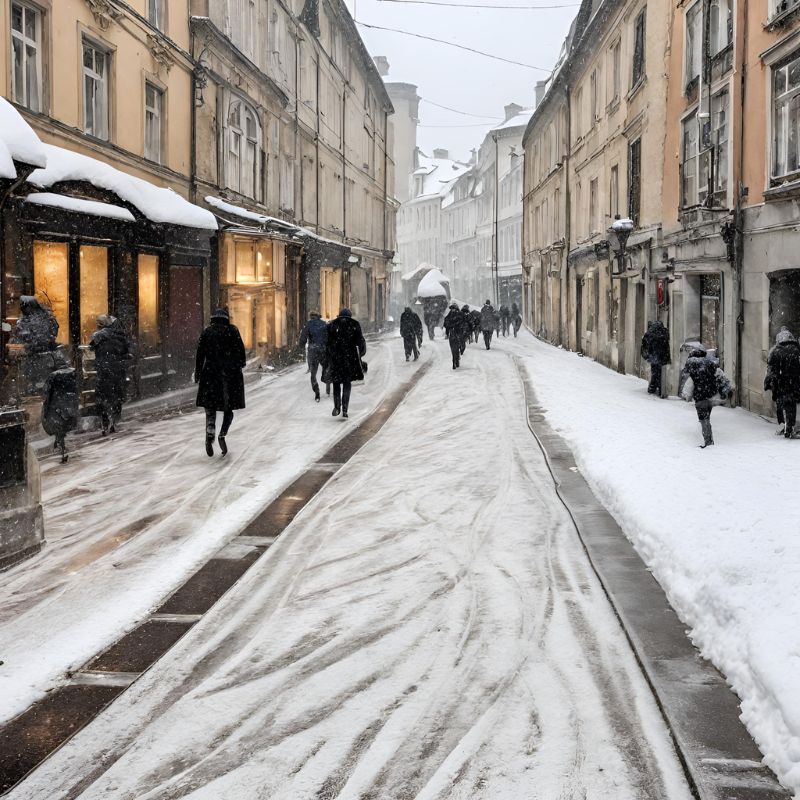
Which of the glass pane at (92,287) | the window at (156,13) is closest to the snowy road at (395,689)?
the glass pane at (92,287)

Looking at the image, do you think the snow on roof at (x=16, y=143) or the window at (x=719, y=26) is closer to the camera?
the snow on roof at (x=16, y=143)

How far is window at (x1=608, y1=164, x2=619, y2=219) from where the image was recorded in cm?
2462

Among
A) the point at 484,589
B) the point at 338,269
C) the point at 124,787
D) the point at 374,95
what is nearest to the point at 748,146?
the point at 484,589

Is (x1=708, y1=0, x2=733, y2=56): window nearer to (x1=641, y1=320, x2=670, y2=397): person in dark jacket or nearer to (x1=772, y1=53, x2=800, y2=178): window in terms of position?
(x1=772, y1=53, x2=800, y2=178): window

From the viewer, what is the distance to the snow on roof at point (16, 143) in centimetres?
729

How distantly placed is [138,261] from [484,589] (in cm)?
1280

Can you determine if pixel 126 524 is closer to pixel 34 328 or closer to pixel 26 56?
pixel 34 328

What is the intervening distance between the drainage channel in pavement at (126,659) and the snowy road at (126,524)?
0.10 meters

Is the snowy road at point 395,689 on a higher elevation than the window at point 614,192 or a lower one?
lower

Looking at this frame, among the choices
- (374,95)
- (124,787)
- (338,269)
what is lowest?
(124,787)

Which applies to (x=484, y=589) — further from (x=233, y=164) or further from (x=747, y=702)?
(x=233, y=164)

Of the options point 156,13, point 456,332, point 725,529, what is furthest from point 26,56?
point 456,332

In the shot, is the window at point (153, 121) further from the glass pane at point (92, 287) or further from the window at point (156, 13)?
the glass pane at point (92, 287)

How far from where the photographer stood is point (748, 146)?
50.6 ft
